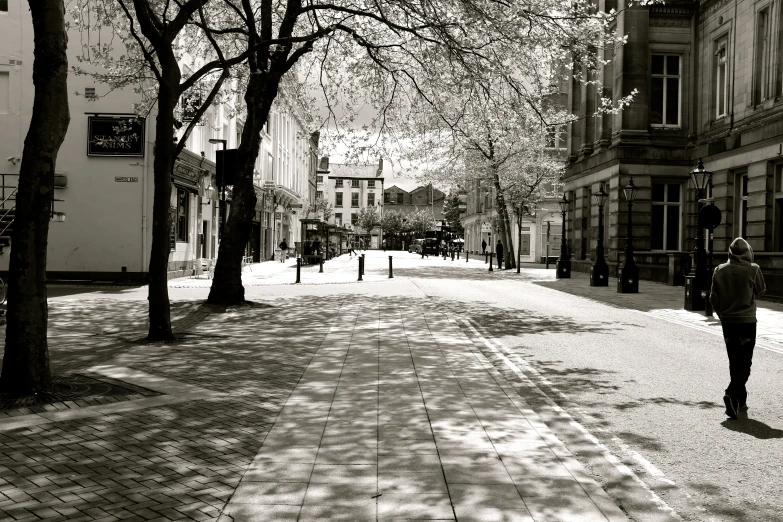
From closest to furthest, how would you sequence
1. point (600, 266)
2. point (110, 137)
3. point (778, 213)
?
point (778, 213), point (110, 137), point (600, 266)

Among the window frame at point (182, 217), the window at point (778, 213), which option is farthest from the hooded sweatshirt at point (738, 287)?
the window frame at point (182, 217)

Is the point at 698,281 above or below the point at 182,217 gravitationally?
below

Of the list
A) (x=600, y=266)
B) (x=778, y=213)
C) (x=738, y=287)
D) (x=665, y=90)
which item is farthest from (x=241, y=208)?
(x=665, y=90)

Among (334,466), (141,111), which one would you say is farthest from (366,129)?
(334,466)

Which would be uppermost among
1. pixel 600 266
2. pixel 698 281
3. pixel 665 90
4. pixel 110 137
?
pixel 665 90

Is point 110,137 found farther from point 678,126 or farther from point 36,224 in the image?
point 678,126

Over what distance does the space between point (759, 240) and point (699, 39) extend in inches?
457

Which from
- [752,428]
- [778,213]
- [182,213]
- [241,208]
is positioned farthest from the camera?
[182,213]

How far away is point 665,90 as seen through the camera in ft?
105

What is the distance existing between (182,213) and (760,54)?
20864 millimetres

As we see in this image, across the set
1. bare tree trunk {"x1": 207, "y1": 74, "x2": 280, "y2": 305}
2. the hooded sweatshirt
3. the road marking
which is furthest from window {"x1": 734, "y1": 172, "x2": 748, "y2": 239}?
the hooded sweatshirt

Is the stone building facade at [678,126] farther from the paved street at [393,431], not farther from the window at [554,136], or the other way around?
the paved street at [393,431]

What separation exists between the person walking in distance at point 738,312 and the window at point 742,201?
20256mm

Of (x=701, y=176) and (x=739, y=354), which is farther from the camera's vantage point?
(x=701, y=176)
